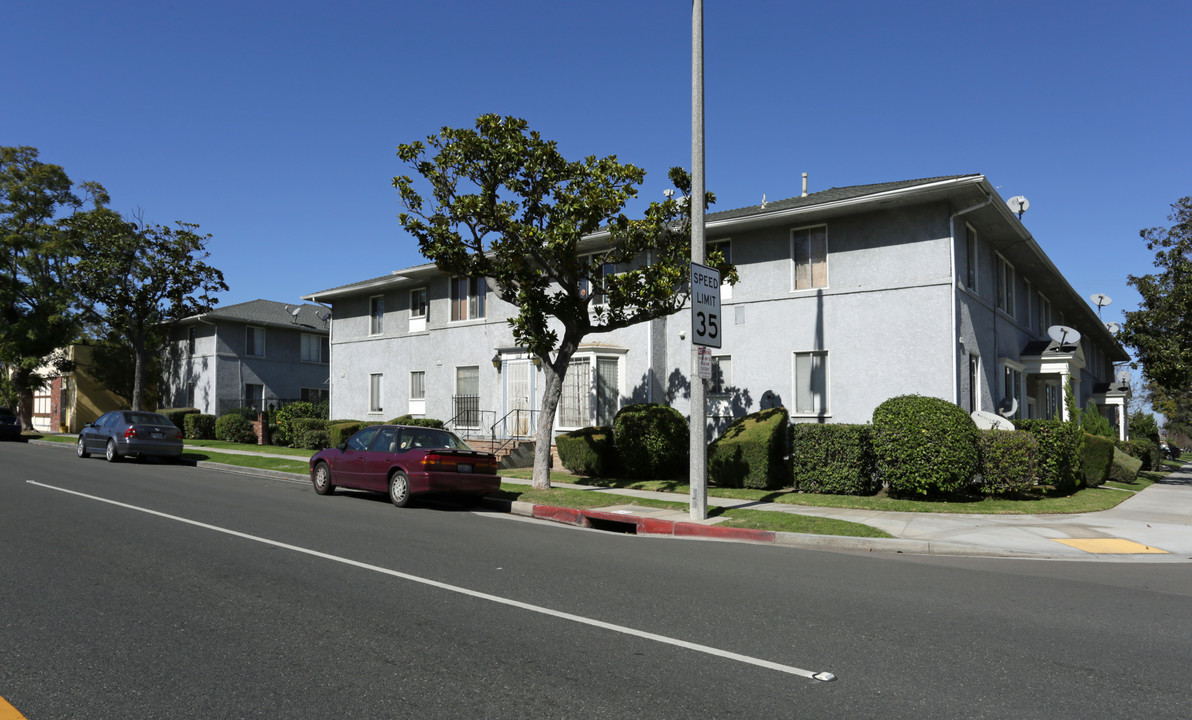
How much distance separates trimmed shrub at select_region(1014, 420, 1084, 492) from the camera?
15406 mm

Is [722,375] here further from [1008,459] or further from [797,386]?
[1008,459]

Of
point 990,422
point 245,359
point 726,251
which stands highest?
point 726,251

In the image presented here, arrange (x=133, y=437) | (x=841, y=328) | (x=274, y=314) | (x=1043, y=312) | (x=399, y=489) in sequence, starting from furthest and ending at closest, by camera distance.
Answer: (x=274, y=314), (x=1043, y=312), (x=133, y=437), (x=841, y=328), (x=399, y=489)

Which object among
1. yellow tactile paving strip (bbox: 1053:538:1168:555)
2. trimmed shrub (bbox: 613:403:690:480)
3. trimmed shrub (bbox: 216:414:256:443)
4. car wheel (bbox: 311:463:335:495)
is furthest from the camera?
trimmed shrub (bbox: 216:414:256:443)

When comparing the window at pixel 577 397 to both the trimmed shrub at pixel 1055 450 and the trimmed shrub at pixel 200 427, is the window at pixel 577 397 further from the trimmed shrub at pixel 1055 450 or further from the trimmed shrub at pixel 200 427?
the trimmed shrub at pixel 200 427

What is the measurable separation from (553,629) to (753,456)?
11615 millimetres

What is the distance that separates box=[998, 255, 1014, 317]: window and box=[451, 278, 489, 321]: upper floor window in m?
15.0

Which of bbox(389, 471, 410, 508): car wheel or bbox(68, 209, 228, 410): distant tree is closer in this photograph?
bbox(389, 471, 410, 508): car wheel

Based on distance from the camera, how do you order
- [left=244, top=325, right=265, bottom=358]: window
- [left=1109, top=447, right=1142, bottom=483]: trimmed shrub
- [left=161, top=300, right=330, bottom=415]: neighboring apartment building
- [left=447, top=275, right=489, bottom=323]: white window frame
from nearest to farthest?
[left=1109, top=447, right=1142, bottom=483]: trimmed shrub
[left=447, top=275, right=489, bottom=323]: white window frame
[left=161, top=300, right=330, bottom=415]: neighboring apartment building
[left=244, top=325, right=265, bottom=358]: window

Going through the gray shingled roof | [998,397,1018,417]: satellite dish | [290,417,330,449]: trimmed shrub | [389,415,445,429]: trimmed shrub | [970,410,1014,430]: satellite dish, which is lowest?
[290,417,330,449]: trimmed shrub

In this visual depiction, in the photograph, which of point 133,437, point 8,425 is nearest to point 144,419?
point 133,437

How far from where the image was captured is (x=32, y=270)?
42031 millimetres

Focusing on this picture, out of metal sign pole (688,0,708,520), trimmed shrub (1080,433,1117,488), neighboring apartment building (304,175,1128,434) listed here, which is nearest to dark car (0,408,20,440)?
neighboring apartment building (304,175,1128,434)

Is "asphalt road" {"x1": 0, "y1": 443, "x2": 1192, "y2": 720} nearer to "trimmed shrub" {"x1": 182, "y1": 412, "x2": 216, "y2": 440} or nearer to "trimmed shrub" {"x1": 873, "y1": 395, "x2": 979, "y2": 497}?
"trimmed shrub" {"x1": 873, "y1": 395, "x2": 979, "y2": 497}
